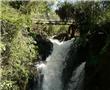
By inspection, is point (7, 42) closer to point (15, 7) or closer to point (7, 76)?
point (7, 76)

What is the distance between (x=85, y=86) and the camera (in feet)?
42.2

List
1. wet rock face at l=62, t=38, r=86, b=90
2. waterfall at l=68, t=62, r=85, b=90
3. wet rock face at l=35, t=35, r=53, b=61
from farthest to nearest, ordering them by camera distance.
Answer: wet rock face at l=35, t=35, r=53, b=61 < wet rock face at l=62, t=38, r=86, b=90 < waterfall at l=68, t=62, r=85, b=90

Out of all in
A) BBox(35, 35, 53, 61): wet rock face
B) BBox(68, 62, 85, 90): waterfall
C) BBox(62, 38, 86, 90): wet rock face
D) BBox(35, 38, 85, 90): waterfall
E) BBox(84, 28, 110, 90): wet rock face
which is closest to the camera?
BBox(84, 28, 110, 90): wet rock face

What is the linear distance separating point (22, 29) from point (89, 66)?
3.08 meters

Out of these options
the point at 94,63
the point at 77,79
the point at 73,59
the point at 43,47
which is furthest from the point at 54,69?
the point at 94,63

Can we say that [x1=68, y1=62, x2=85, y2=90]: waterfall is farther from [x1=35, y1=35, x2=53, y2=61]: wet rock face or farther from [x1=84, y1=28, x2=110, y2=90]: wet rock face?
[x1=35, y1=35, x2=53, y2=61]: wet rock face

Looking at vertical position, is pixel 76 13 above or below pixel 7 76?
above

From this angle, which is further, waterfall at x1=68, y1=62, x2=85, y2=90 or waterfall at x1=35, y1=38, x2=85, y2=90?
waterfall at x1=35, y1=38, x2=85, y2=90

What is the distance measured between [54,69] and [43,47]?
3.74ft

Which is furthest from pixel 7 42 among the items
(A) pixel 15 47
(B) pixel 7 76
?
(B) pixel 7 76

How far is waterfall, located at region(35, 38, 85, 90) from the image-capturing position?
1473cm

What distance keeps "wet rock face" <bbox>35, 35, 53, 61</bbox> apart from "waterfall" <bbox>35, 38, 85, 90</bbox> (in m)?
0.24

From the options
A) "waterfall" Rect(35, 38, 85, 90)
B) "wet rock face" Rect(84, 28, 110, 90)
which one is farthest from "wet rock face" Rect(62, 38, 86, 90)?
"wet rock face" Rect(84, 28, 110, 90)

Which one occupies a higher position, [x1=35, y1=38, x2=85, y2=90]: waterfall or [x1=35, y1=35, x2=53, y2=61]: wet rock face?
[x1=35, y1=35, x2=53, y2=61]: wet rock face
